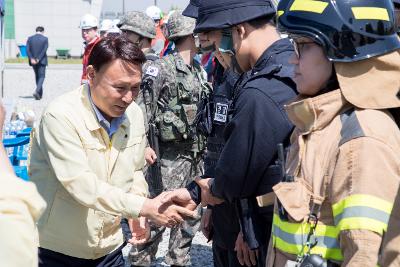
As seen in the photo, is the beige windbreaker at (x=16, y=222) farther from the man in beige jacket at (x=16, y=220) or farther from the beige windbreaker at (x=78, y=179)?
the beige windbreaker at (x=78, y=179)

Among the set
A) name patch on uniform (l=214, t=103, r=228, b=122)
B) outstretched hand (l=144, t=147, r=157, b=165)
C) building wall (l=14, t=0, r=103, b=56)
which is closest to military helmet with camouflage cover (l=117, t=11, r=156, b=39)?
outstretched hand (l=144, t=147, r=157, b=165)

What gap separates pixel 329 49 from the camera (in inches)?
91.9

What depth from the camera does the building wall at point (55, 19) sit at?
46.9 metres

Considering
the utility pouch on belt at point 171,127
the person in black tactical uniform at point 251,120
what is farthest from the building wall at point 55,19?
the person in black tactical uniform at point 251,120

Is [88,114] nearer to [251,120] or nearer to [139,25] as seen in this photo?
[251,120]

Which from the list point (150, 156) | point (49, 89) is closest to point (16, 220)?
point (150, 156)

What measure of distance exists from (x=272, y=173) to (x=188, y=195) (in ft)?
2.35

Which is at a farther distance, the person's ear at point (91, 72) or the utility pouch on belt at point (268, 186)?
the person's ear at point (91, 72)

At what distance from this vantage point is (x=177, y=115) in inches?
234

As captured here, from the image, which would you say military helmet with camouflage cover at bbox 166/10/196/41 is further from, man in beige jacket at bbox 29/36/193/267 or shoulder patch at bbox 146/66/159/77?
man in beige jacket at bbox 29/36/193/267

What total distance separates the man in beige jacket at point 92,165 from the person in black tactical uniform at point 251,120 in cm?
37

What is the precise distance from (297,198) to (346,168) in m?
0.22

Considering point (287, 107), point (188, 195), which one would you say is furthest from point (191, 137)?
point (287, 107)

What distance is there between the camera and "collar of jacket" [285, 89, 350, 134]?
229 cm
